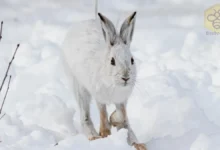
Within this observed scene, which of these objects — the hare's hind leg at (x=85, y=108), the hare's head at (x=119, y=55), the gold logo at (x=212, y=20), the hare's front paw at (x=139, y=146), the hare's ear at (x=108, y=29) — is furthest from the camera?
the gold logo at (x=212, y=20)

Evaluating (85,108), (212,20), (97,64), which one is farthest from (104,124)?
(212,20)

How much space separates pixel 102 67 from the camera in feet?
17.2

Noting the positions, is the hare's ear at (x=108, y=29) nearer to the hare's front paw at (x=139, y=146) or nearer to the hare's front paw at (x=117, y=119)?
the hare's front paw at (x=117, y=119)

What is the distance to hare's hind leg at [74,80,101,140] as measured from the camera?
5.77 m

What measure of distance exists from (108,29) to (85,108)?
0.87m

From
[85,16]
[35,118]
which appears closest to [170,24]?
[85,16]

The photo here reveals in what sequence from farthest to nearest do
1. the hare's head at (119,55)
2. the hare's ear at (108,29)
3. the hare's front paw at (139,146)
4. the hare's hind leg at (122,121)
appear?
1. the hare's hind leg at (122,121)
2. the hare's front paw at (139,146)
3. the hare's ear at (108,29)
4. the hare's head at (119,55)

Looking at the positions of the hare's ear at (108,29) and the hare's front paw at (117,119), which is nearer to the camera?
the hare's ear at (108,29)

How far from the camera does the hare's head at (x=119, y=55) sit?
5.05 m

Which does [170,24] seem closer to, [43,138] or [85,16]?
[85,16]

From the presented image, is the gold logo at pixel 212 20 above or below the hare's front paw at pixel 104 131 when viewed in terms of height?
above

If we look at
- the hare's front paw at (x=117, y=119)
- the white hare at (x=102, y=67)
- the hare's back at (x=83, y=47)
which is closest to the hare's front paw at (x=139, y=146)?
the white hare at (x=102, y=67)

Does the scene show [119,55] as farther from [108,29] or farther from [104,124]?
[104,124]

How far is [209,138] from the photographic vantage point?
5262mm
